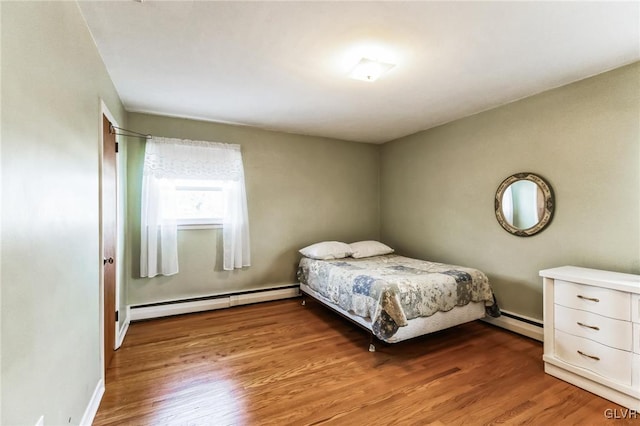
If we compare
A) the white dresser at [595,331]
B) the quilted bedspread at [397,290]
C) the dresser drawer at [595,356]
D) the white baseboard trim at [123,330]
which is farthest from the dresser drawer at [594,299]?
the white baseboard trim at [123,330]

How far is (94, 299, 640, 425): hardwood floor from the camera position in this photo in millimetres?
→ 1802

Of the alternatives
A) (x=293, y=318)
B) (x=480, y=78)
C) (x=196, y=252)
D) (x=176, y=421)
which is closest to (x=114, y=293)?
(x=196, y=252)

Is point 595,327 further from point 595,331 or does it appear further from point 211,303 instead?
point 211,303

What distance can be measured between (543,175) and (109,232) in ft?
13.1

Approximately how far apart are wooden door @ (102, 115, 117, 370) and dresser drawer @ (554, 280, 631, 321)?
349 cm

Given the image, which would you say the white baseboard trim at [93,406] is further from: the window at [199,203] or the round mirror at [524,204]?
the round mirror at [524,204]

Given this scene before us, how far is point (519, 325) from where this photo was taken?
2.96m

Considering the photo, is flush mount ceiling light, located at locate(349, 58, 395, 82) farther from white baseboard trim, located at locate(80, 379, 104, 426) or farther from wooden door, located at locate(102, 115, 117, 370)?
white baseboard trim, located at locate(80, 379, 104, 426)

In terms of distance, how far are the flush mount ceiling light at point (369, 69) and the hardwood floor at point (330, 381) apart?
2401 millimetres

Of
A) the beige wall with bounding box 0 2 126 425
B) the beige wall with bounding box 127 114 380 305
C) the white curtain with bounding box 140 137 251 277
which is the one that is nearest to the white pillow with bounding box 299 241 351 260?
the beige wall with bounding box 127 114 380 305

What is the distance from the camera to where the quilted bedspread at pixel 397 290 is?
8.06ft

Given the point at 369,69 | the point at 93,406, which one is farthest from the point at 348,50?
the point at 93,406

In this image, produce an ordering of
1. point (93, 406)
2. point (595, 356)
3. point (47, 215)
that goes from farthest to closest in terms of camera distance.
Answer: point (595, 356) < point (93, 406) < point (47, 215)

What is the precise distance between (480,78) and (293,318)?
3183 mm
